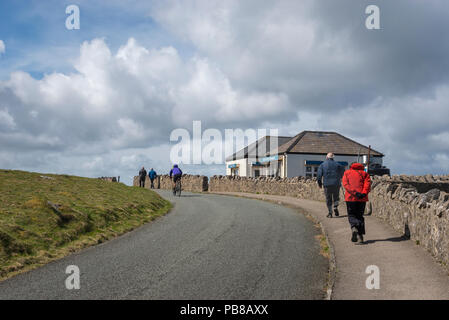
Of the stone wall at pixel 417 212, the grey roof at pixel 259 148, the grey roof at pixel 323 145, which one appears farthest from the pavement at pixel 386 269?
the grey roof at pixel 259 148

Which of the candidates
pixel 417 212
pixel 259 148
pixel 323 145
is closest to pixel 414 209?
pixel 417 212

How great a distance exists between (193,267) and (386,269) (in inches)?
135

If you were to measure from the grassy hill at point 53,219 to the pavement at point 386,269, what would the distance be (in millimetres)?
6042

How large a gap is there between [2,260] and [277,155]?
43.4m

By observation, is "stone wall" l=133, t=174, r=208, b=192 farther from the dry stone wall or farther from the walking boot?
the walking boot

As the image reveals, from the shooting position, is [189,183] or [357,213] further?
[189,183]

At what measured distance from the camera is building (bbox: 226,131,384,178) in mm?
48125

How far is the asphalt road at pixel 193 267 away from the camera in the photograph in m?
6.04

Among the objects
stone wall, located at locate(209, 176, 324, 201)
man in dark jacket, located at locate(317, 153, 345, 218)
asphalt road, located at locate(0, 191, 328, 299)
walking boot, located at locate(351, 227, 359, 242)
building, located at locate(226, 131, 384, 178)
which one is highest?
building, located at locate(226, 131, 384, 178)

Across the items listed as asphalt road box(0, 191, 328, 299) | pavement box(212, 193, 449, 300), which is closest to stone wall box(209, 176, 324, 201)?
asphalt road box(0, 191, 328, 299)

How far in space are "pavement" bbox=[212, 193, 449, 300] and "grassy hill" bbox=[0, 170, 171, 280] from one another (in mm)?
6042

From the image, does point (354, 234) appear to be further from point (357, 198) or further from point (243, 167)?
point (243, 167)

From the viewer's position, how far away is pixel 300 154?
48.3 metres

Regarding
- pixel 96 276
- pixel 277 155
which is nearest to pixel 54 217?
pixel 96 276
